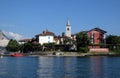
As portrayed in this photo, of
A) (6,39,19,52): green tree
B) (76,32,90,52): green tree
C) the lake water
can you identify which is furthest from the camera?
(6,39,19,52): green tree

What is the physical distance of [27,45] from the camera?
16250cm

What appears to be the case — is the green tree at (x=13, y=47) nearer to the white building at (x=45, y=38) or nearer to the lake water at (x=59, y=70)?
the white building at (x=45, y=38)

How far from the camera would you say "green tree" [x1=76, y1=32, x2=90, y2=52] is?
457 ft

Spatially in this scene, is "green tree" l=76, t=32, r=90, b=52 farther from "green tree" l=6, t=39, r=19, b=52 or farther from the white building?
"green tree" l=6, t=39, r=19, b=52

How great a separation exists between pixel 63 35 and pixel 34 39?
51.1 ft

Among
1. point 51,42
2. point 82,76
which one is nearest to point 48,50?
point 51,42

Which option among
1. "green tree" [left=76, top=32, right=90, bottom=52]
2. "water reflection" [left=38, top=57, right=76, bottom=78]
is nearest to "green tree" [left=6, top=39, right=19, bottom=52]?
"green tree" [left=76, top=32, right=90, bottom=52]

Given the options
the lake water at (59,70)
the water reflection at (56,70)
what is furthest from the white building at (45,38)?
the water reflection at (56,70)

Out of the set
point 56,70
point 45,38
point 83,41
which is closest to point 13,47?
point 45,38

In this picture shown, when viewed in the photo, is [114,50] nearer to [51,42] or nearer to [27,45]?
[51,42]

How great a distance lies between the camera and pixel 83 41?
140875 mm

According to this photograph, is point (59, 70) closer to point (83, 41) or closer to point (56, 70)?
point (56, 70)

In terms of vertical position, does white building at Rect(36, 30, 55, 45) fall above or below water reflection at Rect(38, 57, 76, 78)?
above

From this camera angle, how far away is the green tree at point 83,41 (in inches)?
5489
